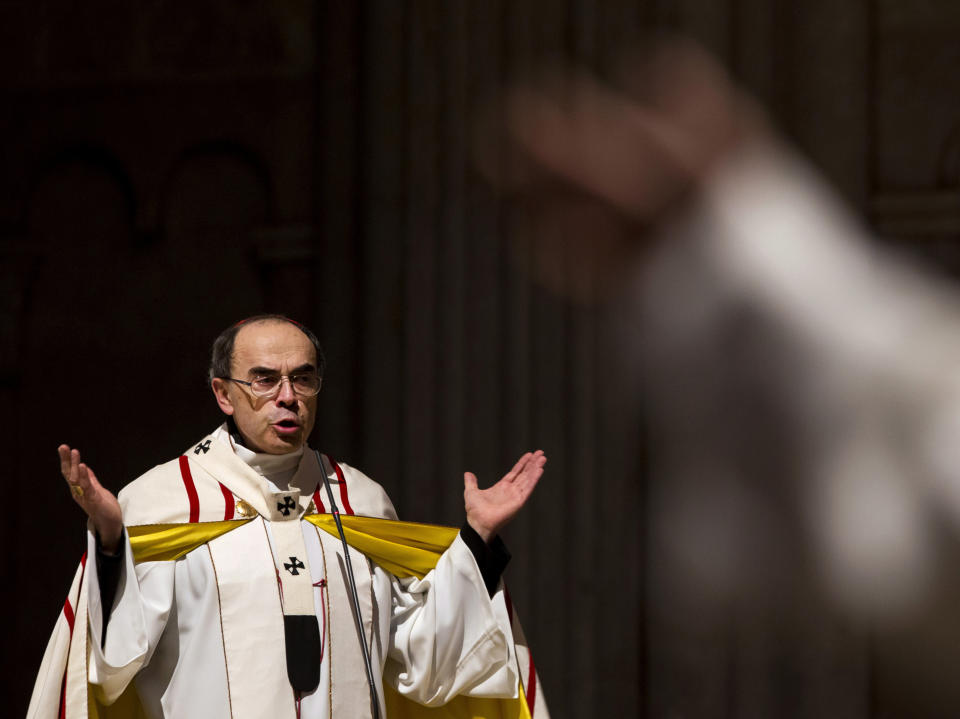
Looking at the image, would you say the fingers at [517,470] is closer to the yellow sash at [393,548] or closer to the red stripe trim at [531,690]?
the yellow sash at [393,548]

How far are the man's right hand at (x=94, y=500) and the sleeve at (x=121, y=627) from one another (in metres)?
0.03

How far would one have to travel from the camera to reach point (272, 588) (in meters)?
3.25

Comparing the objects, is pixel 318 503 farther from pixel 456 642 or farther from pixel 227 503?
pixel 456 642

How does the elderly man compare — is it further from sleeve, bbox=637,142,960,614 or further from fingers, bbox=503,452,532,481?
sleeve, bbox=637,142,960,614

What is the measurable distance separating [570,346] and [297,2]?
1957 millimetres

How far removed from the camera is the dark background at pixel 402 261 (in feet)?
17.2

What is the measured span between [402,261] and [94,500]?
9.00 feet

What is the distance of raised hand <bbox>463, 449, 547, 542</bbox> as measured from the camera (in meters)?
3.38

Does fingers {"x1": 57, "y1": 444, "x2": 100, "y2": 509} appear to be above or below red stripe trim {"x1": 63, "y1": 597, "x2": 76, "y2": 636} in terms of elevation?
above

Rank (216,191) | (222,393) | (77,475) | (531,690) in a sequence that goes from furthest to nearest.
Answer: (216,191)
(531,690)
(222,393)
(77,475)

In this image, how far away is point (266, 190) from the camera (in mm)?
6008

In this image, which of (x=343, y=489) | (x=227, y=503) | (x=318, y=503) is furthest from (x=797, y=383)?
(x=227, y=503)

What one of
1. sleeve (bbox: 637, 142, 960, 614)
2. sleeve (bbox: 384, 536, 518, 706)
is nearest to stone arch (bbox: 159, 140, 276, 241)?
sleeve (bbox: 637, 142, 960, 614)

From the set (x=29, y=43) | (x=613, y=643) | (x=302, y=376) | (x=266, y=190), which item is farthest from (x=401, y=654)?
(x=29, y=43)
